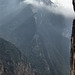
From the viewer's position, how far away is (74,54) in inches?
824

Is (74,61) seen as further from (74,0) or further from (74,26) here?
(74,0)

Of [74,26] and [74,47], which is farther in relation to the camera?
[74,26]

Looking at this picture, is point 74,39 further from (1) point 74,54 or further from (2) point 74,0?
(2) point 74,0

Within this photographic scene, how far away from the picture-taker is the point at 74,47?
818 inches

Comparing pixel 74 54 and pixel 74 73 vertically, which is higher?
pixel 74 54

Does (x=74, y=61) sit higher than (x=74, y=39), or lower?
lower

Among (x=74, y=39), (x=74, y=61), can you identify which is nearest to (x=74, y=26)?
(x=74, y=39)

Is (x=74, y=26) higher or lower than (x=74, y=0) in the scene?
lower

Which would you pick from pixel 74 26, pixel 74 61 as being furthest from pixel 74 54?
pixel 74 26

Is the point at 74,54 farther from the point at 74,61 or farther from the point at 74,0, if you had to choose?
the point at 74,0

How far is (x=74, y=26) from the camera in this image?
2219 centimetres

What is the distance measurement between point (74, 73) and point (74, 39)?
2.51 meters

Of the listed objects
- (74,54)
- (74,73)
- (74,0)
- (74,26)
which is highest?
(74,0)

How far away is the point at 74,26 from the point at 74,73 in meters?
3.71
